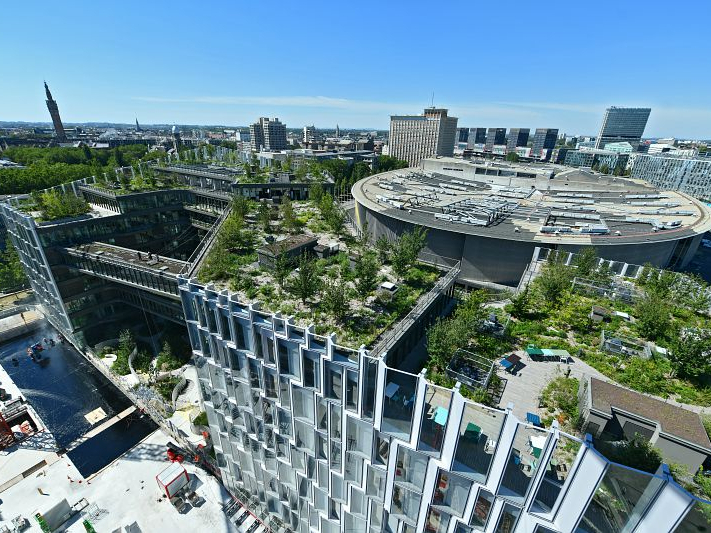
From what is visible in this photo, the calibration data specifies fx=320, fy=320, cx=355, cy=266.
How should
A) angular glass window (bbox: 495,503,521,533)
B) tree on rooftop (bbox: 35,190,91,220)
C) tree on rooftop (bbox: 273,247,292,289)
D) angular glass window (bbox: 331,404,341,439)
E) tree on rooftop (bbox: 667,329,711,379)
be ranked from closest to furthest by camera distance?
1. angular glass window (bbox: 495,503,521,533)
2. angular glass window (bbox: 331,404,341,439)
3. tree on rooftop (bbox: 667,329,711,379)
4. tree on rooftop (bbox: 273,247,292,289)
5. tree on rooftop (bbox: 35,190,91,220)

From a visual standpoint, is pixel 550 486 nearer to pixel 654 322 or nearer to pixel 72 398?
pixel 654 322

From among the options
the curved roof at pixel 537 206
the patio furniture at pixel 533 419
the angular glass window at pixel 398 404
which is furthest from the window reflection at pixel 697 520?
the curved roof at pixel 537 206

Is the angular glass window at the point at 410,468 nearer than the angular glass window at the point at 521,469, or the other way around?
the angular glass window at the point at 521,469

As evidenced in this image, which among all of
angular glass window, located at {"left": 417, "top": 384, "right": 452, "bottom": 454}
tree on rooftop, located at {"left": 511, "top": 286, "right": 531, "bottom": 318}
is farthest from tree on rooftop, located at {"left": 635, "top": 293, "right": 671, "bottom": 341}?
angular glass window, located at {"left": 417, "top": 384, "right": 452, "bottom": 454}

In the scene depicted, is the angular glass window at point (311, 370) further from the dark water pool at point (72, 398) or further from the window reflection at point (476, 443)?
the dark water pool at point (72, 398)

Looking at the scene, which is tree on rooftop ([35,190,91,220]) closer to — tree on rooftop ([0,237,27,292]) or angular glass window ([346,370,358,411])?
tree on rooftop ([0,237,27,292])

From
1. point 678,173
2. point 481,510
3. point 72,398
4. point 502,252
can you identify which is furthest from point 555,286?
point 678,173
